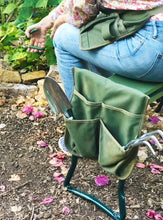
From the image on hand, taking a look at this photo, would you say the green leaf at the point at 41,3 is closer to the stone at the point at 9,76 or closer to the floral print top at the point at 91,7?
the stone at the point at 9,76

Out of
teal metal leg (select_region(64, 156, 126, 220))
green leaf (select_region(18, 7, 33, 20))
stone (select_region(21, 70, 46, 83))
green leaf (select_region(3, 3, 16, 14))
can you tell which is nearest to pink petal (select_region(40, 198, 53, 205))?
teal metal leg (select_region(64, 156, 126, 220))

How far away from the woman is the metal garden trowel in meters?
0.28

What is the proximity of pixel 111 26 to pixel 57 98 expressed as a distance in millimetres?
450

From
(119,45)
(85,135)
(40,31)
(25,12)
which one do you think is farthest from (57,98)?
(25,12)

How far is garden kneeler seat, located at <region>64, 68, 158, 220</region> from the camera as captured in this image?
1.45 metres

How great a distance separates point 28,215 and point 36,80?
1.64 metres

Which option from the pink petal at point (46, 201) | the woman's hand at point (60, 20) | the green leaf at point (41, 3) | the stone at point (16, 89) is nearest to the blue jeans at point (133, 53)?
the woman's hand at point (60, 20)

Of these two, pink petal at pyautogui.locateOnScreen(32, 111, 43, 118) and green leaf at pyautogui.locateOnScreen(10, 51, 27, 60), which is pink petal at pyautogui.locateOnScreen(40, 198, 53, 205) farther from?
green leaf at pyautogui.locateOnScreen(10, 51, 27, 60)

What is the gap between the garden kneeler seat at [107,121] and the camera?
4.74 feet

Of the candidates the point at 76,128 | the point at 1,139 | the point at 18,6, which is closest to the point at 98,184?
the point at 76,128

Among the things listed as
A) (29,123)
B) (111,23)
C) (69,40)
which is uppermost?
(111,23)

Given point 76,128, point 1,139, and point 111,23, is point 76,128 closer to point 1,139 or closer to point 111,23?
point 111,23

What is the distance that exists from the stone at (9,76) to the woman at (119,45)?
1275mm

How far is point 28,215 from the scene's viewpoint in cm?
190
